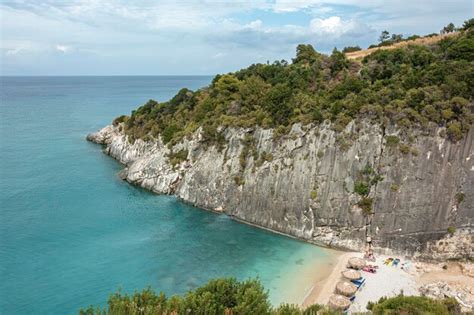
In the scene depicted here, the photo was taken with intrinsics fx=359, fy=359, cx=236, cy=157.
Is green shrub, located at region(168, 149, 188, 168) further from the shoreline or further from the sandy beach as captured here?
the sandy beach

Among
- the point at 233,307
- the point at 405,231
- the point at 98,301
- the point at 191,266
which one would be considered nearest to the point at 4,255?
the point at 98,301

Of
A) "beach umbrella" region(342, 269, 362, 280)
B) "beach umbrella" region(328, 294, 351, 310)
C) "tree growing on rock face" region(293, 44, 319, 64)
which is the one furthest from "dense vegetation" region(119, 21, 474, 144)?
"beach umbrella" region(328, 294, 351, 310)

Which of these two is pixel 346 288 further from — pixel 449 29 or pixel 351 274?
pixel 449 29

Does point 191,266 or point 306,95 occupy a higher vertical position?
point 306,95

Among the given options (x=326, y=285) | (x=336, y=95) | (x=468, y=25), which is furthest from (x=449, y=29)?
(x=326, y=285)

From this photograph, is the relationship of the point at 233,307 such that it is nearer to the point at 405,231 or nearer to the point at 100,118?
the point at 405,231

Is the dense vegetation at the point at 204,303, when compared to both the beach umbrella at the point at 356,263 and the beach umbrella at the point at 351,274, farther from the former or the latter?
the beach umbrella at the point at 356,263
